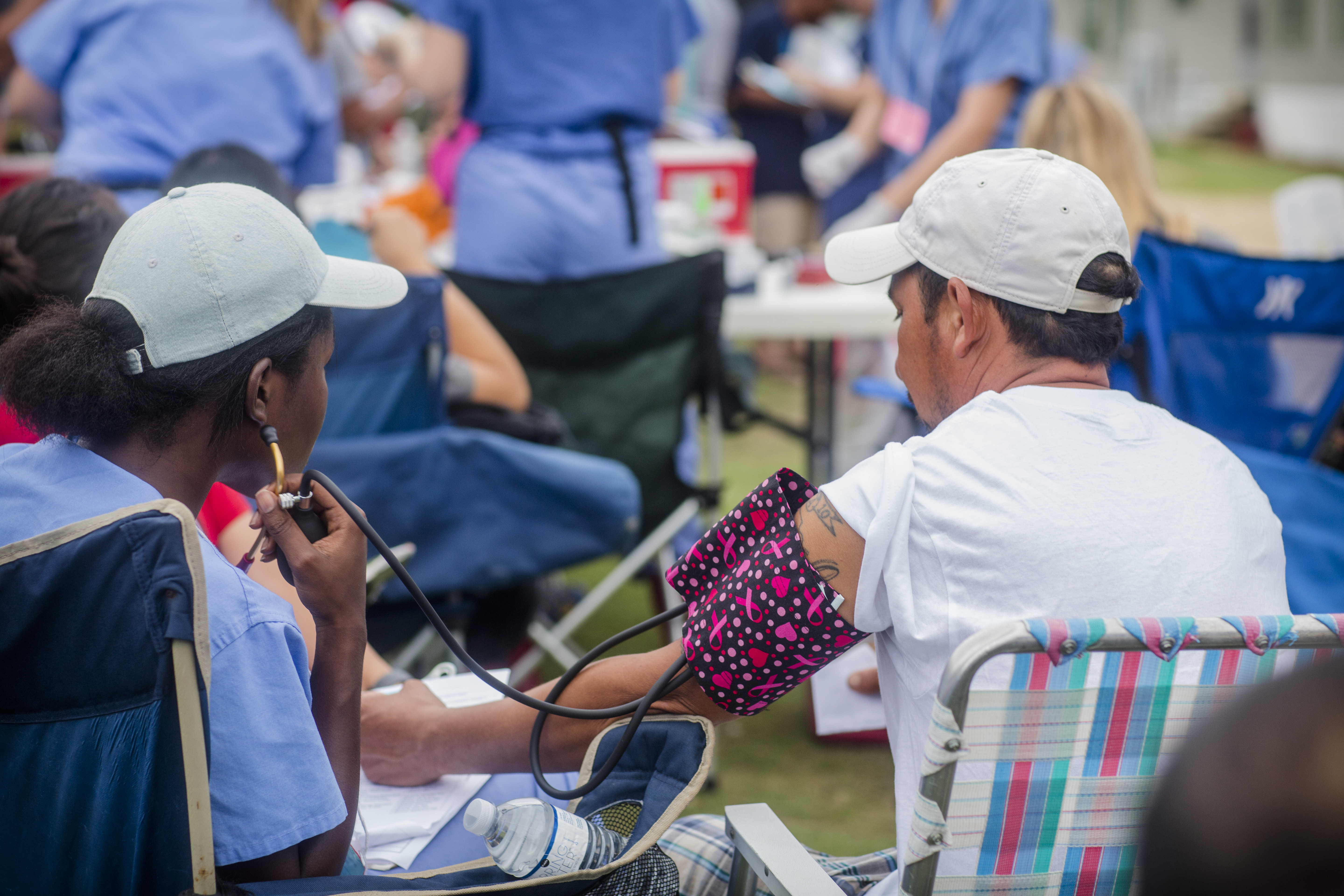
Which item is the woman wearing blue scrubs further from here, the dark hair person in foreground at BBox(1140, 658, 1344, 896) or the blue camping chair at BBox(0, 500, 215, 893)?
the dark hair person in foreground at BBox(1140, 658, 1344, 896)

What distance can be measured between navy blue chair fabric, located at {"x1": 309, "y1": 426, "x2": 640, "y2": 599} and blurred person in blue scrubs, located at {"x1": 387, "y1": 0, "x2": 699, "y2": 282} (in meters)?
1.06

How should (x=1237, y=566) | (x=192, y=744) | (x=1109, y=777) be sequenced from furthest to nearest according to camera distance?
1. (x=1237, y=566)
2. (x=1109, y=777)
3. (x=192, y=744)

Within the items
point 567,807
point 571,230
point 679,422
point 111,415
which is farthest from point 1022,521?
point 571,230

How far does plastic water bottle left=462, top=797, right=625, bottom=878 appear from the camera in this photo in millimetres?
1135

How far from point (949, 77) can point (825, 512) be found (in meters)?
3.51

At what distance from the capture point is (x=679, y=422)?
123 inches

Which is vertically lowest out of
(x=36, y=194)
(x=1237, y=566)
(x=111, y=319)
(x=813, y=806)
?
(x=813, y=806)

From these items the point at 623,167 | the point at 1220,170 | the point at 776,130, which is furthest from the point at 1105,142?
the point at 1220,170

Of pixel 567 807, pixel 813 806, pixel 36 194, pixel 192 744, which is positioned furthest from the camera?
pixel 813 806

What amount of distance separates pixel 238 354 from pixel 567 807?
0.69 metres

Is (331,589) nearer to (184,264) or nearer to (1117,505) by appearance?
(184,264)

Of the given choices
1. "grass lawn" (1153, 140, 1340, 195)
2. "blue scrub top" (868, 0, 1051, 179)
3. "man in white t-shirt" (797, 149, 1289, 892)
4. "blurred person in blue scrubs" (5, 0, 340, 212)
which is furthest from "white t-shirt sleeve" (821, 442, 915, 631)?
"grass lawn" (1153, 140, 1340, 195)

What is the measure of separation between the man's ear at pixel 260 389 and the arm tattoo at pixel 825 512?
0.59 metres

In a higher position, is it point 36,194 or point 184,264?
point 184,264
